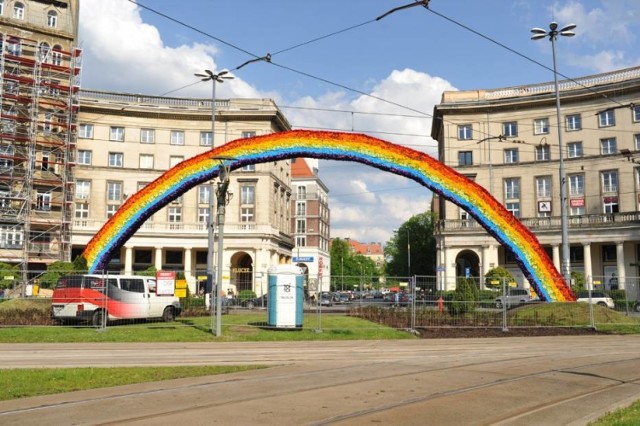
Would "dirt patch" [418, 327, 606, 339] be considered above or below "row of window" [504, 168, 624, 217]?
below

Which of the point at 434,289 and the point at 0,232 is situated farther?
the point at 0,232

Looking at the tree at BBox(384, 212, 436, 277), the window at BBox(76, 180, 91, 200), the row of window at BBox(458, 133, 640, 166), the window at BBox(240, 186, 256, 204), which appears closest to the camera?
the row of window at BBox(458, 133, 640, 166)

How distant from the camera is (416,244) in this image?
93.6 metres

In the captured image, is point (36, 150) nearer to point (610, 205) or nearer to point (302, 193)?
point (302, 193)

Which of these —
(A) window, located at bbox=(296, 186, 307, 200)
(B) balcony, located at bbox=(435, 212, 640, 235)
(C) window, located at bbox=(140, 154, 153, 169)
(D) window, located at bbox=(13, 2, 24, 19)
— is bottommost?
(B) balcony, located at bbox=(435, 212, 640, 235)

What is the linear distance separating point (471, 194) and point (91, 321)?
16.2 metres

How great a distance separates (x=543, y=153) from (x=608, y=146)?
6243 mm

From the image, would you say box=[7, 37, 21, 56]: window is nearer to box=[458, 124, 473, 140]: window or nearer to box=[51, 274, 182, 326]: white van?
box=[51, 274, 182, 326]: white van

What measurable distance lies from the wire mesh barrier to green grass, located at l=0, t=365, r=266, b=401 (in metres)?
7.72

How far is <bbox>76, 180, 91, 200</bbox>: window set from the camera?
64.8 meters

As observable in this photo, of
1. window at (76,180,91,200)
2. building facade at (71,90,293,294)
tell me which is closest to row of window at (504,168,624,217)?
building facade at (71,90,293,294)

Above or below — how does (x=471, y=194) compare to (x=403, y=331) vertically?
above

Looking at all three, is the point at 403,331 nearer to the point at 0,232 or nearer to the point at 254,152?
the point at 254,152

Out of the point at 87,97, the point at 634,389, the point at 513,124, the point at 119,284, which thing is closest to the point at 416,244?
the point at 513,124
